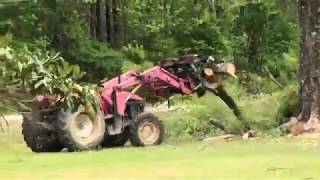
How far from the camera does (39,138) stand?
17297 mm

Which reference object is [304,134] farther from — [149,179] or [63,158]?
[149,179]

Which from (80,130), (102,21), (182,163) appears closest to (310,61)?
(80,130)

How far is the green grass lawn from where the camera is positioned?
36.8ft

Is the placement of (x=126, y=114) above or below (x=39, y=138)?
above

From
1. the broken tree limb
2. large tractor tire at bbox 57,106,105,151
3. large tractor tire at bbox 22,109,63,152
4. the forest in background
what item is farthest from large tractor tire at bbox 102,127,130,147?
the forest in background

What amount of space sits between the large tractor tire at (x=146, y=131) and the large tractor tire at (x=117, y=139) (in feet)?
0.78

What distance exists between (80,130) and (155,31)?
2720 centimetres

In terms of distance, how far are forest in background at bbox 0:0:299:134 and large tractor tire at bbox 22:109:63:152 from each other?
19663 millimetres

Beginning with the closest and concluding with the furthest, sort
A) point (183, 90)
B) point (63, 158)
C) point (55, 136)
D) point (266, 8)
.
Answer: point (63, 158), point (55, 136), point (183, 90), point (266, 8)

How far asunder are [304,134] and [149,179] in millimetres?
8064

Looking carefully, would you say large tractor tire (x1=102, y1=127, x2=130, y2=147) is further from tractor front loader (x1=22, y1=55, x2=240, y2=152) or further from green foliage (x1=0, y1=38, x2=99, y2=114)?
green foliage (x1=0, y1=38, x2=99, y2=114)

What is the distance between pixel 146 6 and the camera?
46.0 metres

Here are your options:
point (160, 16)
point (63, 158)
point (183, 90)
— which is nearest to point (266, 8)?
point (160, 16)

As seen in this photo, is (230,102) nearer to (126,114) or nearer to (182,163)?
(126,114)
